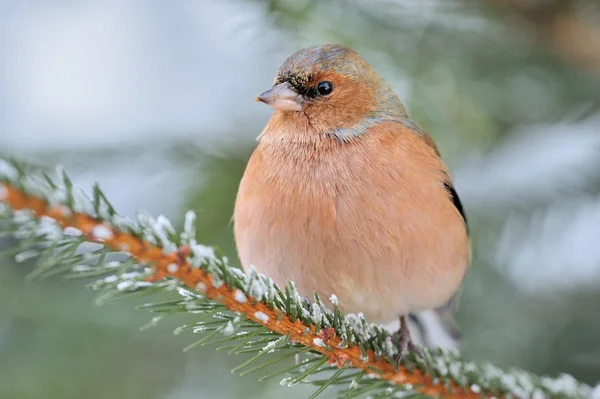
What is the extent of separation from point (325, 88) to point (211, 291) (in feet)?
3.35

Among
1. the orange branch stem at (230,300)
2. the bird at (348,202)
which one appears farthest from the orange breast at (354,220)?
the orange branch stem at (230,300)

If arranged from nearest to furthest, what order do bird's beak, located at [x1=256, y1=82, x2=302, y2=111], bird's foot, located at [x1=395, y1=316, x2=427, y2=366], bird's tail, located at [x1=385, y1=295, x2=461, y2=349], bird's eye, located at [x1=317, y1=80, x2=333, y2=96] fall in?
bird's foot, located at [x1=395, y1=316, x2=427, y2=366] < bird's beak, located at [x1=256, y1=82, x2=302, y2=111] < bird's eye, located at [x1=317, y1=80, x2=333, y2=96] < bird's tail, located at [x1=385, y1=295, x2=461, y2=349]


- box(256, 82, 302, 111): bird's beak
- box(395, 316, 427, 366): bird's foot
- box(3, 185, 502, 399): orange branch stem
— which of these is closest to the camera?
box(3, 185, 502, 399): orange branch stem

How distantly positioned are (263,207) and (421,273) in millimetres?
468

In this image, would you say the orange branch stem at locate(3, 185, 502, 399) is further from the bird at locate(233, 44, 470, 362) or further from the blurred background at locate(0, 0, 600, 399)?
the blurred background at locate(0, 0, 600, 399)

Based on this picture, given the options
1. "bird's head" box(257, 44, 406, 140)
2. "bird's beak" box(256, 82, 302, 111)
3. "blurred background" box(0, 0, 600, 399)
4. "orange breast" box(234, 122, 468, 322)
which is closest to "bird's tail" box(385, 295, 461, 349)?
"blurred background" box(0, 0, 600, 399)

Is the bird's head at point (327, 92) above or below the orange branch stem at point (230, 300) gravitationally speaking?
Result: above

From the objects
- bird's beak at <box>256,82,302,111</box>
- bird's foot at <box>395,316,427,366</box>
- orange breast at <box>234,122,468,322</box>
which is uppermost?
bird's beak at <box>256,82,302,111</box>

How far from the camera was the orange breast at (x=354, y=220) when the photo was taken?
1.66 m

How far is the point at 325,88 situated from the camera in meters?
1.97

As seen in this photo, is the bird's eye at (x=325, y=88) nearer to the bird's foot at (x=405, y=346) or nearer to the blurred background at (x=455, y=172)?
the blurred background at (x=455, y=172)

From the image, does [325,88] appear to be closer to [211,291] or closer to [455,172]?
[455,172]

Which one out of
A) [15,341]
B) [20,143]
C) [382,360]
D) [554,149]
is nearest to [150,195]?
[20,143]

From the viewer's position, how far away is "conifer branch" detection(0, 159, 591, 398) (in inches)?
35.8
